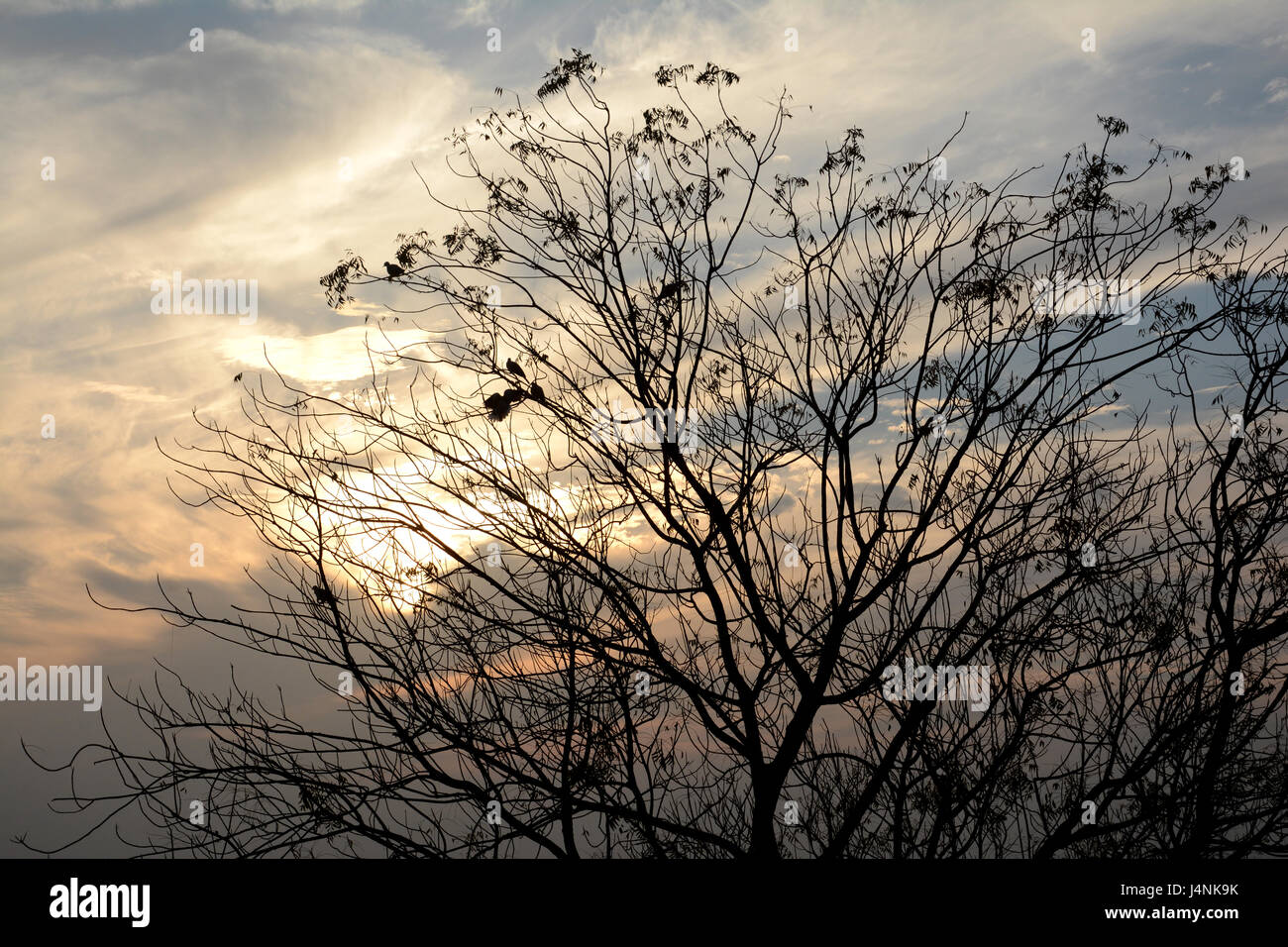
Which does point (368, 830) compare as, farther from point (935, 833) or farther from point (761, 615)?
point (935, 833)

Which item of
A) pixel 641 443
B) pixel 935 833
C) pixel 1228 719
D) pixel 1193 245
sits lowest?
pixel 935 833

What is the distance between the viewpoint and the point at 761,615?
895 cm

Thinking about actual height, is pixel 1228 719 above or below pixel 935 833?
above

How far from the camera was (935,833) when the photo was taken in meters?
8.85
